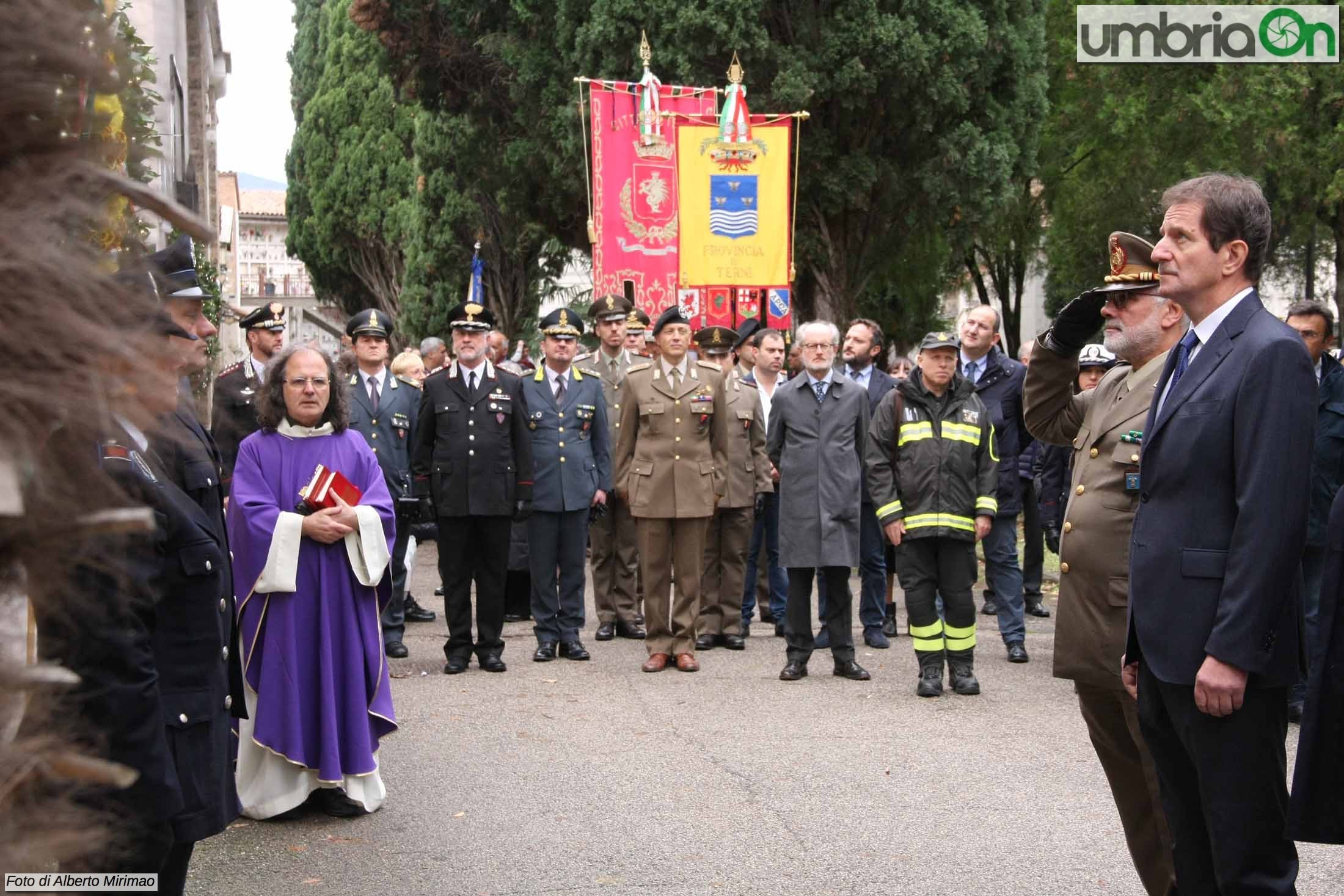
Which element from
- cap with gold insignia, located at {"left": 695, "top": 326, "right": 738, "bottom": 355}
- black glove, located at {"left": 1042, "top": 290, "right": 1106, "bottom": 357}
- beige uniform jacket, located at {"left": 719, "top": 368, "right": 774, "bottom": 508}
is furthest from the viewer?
cap with gold insignia, located at {"left": 695, "top": 326, "right": 738, "bottom": 355}

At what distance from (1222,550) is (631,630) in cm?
757

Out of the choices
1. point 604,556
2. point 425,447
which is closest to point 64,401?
point 425,447

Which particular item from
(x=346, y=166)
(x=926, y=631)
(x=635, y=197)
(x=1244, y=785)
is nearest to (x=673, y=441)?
(x=926, y=631)

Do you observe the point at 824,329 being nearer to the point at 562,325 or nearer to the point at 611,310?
the point at 562,325

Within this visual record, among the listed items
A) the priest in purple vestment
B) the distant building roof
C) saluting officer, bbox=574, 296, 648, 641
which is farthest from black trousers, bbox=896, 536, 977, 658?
the distant building roof

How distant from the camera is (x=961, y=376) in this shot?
A: 8.58 metres

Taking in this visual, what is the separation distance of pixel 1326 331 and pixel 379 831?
5.44m

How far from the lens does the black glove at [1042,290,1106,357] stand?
14.1ft

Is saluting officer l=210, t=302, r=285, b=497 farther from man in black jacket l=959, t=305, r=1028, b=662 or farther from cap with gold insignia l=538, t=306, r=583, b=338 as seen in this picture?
man in black jacket l=959, t=305, r=1028, b=662

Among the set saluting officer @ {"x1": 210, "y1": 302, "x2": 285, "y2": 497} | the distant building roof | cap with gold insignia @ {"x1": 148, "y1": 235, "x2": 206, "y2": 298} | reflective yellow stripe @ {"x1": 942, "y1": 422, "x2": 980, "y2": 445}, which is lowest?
reflective yellow stripe @ {"x1": 942, "y1": 422, "x2": 980, "y2": 445}

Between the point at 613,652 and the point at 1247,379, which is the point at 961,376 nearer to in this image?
the point at 613,652

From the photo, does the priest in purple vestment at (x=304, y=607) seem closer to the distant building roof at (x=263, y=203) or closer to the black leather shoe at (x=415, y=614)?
the black leather shoe at (x=415, y=614)

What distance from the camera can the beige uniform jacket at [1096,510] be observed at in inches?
170

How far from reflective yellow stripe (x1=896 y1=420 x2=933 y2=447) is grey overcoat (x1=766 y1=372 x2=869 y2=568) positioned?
378 millimetres
